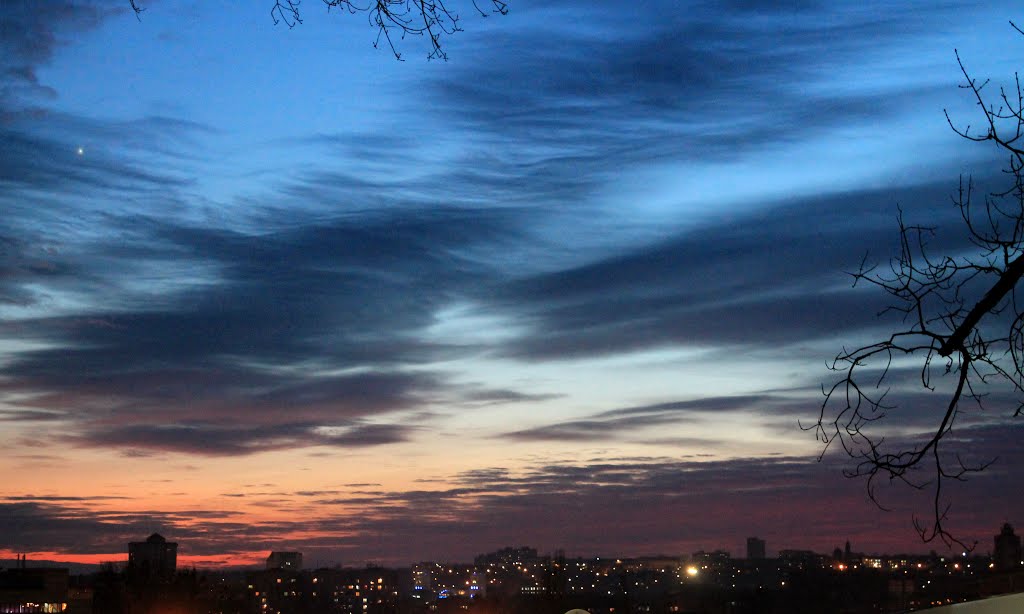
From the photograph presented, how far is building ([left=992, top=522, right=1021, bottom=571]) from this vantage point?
6.11 metres

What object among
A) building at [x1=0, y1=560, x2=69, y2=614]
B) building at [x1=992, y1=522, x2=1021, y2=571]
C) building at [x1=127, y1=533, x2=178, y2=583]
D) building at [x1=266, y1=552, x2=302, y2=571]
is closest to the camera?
building at [x1=992, y1=522, x2=1021, y2=571]

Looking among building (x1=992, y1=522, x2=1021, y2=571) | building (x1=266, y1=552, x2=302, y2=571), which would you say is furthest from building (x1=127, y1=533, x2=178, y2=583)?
building (x1=992, y1=522, x2=1021, y2=571)

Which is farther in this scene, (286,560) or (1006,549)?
(286,560)

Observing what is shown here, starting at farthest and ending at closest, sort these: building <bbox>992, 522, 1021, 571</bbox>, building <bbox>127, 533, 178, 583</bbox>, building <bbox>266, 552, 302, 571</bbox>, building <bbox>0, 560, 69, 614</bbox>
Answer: building <bbox>266, 552, 302, 571</bbox>
building <bbox>127, 533, 178, 583</bbox>
building <bbox>0, 560, 69, 614</bbox>
building <bbox>992, 522, 1021, 571</bbox>

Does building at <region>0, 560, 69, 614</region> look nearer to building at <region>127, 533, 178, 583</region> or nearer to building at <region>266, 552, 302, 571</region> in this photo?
building at <region>127, 533, 178, 583</region>

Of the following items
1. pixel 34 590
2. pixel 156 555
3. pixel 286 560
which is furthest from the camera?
pixel 286 560

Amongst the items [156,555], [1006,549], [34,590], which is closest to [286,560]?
[156,555]

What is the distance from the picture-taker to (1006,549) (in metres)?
7.42

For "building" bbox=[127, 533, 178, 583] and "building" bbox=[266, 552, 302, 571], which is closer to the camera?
"building" bbox=[127, 533, 178, 583]

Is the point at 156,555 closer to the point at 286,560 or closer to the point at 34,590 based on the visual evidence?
the point at 34,590

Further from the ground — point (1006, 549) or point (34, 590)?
point (1006, 549)

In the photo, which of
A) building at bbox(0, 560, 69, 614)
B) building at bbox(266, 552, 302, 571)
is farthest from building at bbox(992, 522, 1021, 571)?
building at bbox(266, 552, 302, 571)

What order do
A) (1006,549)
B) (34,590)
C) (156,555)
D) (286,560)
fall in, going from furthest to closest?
1. (286,560)
2. (156,555)
3. (34,590)
4. (1006,549)

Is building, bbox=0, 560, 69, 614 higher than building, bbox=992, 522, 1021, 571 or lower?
lower
